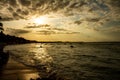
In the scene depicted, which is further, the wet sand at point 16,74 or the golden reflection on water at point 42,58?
the golden reflection on water at point 42,58

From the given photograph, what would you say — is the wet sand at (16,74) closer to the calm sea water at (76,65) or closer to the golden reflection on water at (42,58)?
the calm sea water at (76,65)

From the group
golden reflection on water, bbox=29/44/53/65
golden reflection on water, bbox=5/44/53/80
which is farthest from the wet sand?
golden reflection on water, bbox=29/44/53/65

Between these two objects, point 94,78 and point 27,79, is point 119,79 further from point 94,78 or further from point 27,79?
point 27,79

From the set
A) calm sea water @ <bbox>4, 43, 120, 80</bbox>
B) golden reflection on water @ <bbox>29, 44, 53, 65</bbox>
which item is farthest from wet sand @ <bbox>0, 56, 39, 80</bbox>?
golden reflection on water @ <bbox>29, 44, 53, 65</bbox>

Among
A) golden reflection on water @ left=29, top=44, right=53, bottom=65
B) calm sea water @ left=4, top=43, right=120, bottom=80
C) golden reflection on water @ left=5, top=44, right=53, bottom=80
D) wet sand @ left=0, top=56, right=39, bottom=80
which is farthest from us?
golden reflection on water @ left=29, top=44, right=53, bottom=65

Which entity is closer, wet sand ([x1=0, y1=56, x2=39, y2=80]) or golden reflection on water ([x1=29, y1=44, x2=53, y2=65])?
wet sand ([x1=0, y1=56, x2=39, y2=80])

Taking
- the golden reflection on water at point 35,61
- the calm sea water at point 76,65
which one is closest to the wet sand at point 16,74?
the golden reflection on water at point 35,61

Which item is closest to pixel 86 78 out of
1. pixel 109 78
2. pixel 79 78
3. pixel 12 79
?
pixel 79 78

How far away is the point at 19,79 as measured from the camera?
20406 mm

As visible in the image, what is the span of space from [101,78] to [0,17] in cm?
5336

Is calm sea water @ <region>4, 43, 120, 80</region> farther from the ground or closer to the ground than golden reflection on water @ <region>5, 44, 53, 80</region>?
closer to the ground

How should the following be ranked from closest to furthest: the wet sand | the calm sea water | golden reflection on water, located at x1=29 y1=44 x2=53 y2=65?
the wet sand, the calm sea water, golden reflection on water, located at x1=29 y1=44 x2=53 y2=65

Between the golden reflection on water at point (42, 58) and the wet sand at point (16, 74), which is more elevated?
the wet sand at point (16, 74)

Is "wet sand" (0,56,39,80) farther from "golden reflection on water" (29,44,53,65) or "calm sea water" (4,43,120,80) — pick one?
"golden reflection on water" (29,44,53,65)
